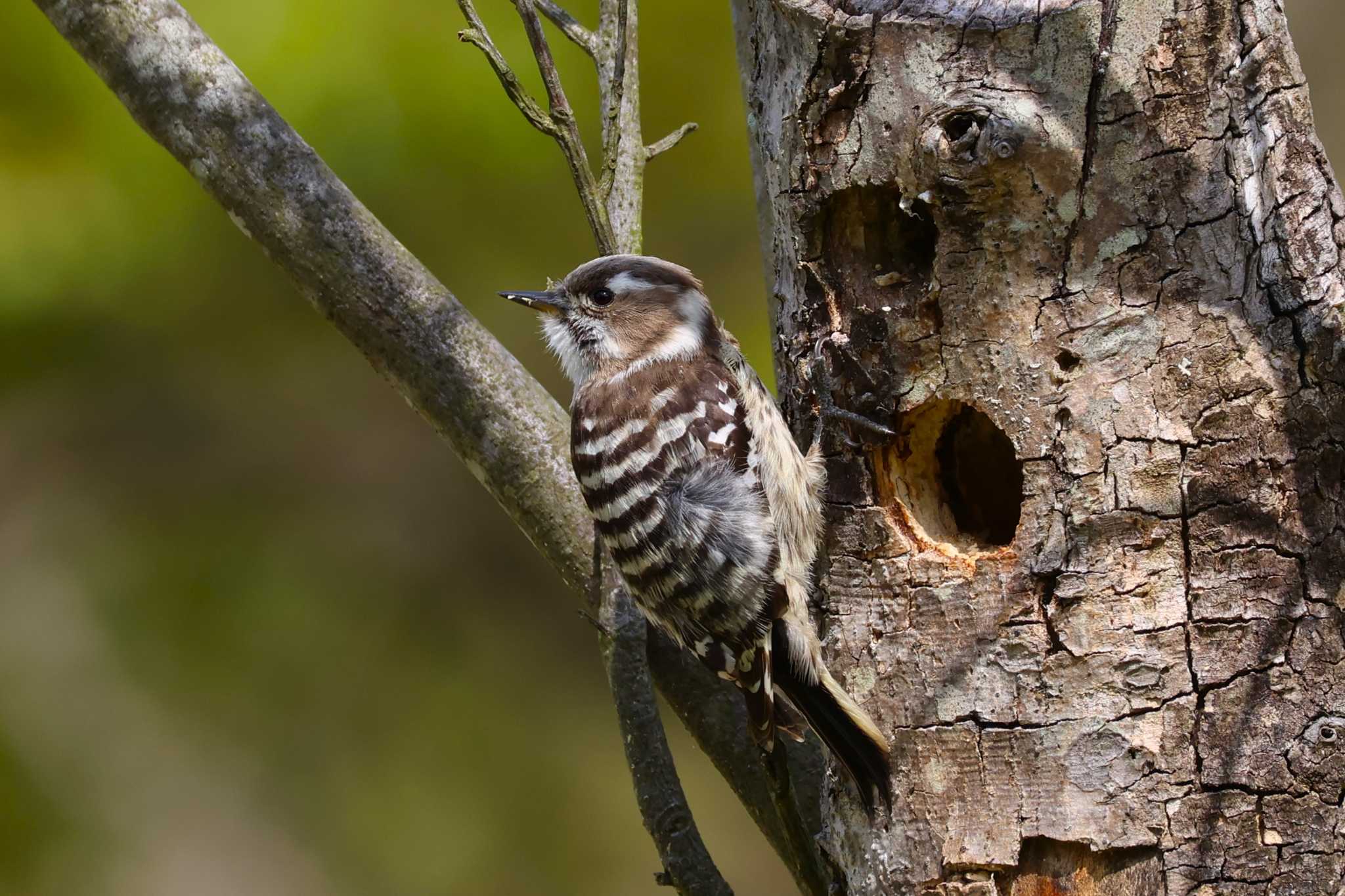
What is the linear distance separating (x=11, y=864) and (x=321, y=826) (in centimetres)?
129

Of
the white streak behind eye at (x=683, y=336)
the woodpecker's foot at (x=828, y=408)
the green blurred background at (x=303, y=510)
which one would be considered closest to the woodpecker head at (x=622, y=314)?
the white streak behind eye at (x=683, y=336)

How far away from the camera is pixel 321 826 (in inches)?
217

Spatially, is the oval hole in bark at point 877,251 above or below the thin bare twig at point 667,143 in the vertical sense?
below

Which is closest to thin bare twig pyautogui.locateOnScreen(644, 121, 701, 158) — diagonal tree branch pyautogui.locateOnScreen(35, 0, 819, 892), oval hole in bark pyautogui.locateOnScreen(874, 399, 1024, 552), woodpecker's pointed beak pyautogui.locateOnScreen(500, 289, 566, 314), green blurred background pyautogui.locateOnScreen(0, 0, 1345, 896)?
diagonal tree branch pyautogui.locateOnScreen(35, 0, 819, 892)

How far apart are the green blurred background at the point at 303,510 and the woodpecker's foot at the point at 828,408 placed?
258 centimetres

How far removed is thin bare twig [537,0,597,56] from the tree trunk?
71 cm

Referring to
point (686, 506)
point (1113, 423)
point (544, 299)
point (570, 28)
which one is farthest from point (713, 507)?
point (570, 28)

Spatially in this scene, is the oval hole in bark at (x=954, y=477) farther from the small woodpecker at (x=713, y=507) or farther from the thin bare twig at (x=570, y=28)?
the thin bare twig at (x=570, y=28)

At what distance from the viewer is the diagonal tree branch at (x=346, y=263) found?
8.49ft

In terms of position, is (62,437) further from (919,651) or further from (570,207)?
(919,651)

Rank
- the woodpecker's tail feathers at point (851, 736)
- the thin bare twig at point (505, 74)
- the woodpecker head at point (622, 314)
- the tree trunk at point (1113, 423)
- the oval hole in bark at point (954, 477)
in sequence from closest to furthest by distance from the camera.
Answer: the tree trunk at point (1113, 423), the woodpecker's tail feathers at point (851, 736), the oval hole in bark at point (954, 477), the thin bare twig at point (505, 74), the woodpecker head at point (622, 314)

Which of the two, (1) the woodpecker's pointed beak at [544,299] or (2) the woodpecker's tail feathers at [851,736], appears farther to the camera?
(1) the woodpecker's pointed beak at [544,299]

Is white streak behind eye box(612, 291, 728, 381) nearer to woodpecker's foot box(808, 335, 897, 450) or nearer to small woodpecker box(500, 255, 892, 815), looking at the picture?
small woodpecker box(500, 255, 892, 815)

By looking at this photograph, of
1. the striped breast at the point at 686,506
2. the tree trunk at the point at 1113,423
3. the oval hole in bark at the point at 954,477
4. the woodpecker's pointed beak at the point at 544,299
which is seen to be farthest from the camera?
the woodpecker's pointed beak at the point at 544,299
